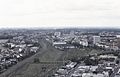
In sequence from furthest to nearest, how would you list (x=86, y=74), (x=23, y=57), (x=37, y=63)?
(x=23, y=57) < (x=37, y=63) < (x=86, y=74)

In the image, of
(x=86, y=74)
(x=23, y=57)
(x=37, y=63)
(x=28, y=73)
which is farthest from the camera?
(x=23, y=57)

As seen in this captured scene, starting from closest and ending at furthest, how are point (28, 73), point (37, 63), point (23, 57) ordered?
point (28, 73) < point (37, 63) < point (23, 57)

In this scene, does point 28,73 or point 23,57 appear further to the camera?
point 23,57

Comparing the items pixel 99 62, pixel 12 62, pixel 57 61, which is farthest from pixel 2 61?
pixel 99 62

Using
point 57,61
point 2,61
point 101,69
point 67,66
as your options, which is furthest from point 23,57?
point 101,69

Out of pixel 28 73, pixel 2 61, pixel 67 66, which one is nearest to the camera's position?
pixel 28 73

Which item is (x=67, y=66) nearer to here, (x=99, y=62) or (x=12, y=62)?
(x=99, y=62)

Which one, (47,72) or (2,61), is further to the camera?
(2,61)

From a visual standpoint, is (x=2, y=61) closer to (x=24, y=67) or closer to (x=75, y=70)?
(x=24, y=67)
